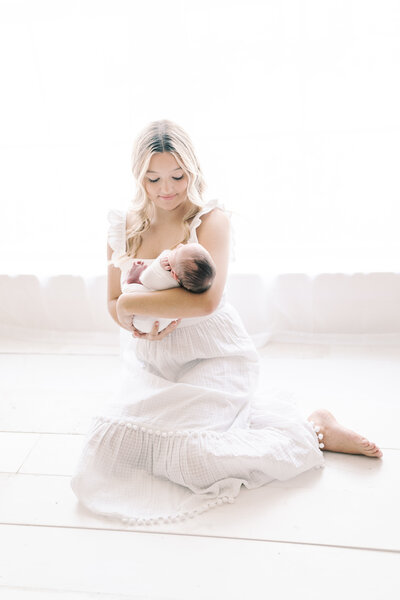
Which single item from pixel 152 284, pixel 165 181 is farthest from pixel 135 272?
pixel 165 181

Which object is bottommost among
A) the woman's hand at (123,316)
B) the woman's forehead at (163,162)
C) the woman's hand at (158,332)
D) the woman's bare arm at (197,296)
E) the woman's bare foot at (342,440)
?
the woman's bare foot at (342,440)

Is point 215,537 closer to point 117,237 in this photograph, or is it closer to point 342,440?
point 342,440

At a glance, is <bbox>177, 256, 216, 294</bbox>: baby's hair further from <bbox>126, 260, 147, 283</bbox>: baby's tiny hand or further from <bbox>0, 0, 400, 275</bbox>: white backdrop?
<bbox>0, 0, 400, 275</bbox>: white backdrop

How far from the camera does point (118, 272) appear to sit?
5.45ft

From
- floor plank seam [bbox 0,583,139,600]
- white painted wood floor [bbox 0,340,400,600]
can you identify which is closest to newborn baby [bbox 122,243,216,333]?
white painted wood floor [bbox 0,340,400,600]

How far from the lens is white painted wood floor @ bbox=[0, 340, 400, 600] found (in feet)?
3.58

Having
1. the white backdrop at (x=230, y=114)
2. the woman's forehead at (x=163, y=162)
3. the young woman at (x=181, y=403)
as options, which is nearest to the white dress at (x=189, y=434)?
the young woman at (x=181, y=403)

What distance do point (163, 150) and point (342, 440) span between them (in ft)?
2.79

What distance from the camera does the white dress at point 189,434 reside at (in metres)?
1.33

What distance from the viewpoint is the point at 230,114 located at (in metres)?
1.92

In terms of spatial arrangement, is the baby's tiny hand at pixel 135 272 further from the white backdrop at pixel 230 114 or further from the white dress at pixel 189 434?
the white backdrop at pixel 230 114

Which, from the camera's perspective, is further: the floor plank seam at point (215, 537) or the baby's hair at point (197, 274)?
the baby's hair at point (197, 274)

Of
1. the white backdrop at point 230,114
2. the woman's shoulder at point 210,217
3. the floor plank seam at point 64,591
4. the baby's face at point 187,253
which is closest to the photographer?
the floor plank seam at point 64,591

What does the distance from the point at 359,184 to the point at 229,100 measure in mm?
522
